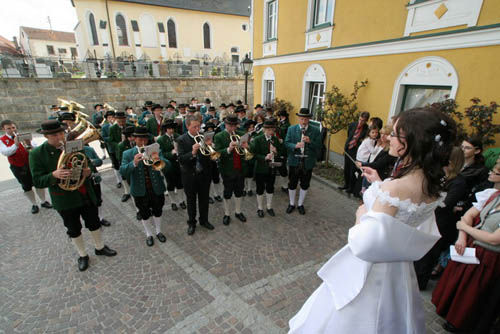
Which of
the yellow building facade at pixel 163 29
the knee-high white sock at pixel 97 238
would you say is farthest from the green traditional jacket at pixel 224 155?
the yellow building facade at pixel 163 29

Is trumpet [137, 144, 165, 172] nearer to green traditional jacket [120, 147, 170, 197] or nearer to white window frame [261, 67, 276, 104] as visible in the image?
green traditional jacket [120, 147, 170, 197]

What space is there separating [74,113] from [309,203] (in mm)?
6992

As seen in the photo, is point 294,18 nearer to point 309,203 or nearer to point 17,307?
point 309,203

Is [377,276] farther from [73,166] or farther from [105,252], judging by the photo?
[105,252]

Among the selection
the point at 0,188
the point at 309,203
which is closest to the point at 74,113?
the point at 0,188

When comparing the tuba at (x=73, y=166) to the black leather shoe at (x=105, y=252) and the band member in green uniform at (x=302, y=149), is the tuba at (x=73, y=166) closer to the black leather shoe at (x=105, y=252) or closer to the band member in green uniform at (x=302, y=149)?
the black leather shoe at (x=105, y=252)

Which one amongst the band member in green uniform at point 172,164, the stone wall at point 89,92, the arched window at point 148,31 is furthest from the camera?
the arched window at point 148,31

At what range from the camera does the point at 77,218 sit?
414cm

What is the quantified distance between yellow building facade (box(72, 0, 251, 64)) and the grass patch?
28179 millimetres

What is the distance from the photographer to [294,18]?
10.2 metres

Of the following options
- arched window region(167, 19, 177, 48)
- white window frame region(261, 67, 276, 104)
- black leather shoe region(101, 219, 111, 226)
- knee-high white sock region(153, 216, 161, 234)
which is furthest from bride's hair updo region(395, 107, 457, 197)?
arched window region(167, 19, 177, 48)

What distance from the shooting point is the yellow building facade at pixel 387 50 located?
17.3ft

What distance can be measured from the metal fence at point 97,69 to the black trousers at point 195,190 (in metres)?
16.4

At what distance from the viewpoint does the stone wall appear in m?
14.4
